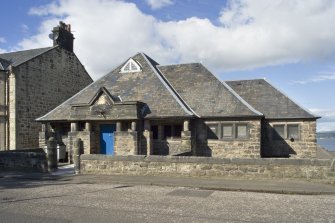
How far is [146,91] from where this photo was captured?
66.7 feet

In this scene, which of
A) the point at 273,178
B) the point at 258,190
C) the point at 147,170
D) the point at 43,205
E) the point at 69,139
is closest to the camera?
the point at 43,205

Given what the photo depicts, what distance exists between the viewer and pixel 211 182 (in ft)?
38.7

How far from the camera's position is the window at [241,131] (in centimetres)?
1852

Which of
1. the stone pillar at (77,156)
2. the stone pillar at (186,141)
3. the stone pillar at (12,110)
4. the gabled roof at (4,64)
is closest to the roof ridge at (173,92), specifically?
the stone pillar at (186,141)

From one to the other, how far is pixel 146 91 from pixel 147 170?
25.7ft

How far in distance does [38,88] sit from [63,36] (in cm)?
536

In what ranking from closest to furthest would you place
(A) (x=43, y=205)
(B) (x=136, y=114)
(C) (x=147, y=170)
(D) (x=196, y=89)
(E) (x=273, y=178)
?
(A) (x=43, y=205)
(E) (x=273, y=178)
(C) (x=147, y=170)
(B) (x=136, y=114)
(D) (x=196, y=89)

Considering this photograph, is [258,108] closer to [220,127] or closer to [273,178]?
[220,127]

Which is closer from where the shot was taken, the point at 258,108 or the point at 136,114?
the point at 136,114

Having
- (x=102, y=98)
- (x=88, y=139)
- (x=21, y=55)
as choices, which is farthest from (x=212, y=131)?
(x=21, y=55)

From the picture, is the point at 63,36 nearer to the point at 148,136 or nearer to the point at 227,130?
the point at 148,136

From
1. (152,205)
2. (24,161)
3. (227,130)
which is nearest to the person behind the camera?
(152,205)

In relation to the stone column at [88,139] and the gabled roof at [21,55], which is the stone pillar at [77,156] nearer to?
the stone column at [88,139]

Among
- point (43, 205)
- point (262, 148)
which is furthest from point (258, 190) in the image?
point (262, 148)
